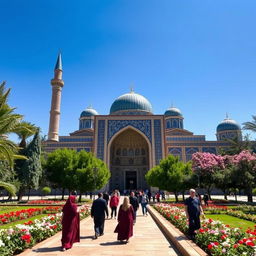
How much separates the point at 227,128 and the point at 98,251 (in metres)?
48.1

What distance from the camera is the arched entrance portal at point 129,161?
3950 centimetres

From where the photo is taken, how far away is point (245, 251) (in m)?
4.11

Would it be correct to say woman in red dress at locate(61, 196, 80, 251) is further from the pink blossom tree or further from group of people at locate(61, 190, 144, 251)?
the pink blossom tree

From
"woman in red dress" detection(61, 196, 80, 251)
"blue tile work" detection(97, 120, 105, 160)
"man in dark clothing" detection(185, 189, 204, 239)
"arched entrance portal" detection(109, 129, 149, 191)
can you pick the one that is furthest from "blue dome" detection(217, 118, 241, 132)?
"woman in red dress" detection(61, 196, 80, 251)

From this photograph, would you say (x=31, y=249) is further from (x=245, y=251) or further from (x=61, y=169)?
(x=61, y=169)

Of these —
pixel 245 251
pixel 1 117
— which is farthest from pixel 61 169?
pixel 245 251

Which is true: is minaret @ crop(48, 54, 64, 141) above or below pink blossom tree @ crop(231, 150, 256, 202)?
above

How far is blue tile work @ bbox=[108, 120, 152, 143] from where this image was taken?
118ft

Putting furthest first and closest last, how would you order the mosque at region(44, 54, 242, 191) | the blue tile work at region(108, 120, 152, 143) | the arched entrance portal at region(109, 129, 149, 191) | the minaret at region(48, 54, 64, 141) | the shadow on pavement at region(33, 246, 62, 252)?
the arched entrance portal at region(109, 129, 149, 191) → the minaret at region(48, 54, 64, 141) → the blue tile work at region(108, 120, 152, 143) → the mosque at region(44, 54, 242, 191) → the shadow on pavement at region(33, 246, 62, 252)

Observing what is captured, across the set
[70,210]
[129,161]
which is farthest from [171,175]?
[129,161]

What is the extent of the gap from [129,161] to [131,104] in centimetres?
1083

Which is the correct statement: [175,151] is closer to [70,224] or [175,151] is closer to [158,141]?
[158,141]

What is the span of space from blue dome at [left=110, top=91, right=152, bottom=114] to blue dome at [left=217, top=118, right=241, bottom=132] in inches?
633

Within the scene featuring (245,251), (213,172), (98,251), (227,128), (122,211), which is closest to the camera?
(245,251)
